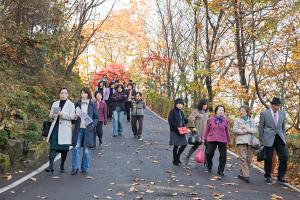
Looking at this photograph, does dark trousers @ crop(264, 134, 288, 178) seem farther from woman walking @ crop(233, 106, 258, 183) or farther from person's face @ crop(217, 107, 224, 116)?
person's face @ crop(217, 107, 224, 116)

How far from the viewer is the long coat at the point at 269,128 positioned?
1029 centimetres

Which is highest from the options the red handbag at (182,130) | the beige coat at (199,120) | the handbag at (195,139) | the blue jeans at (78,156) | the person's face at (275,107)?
the person's face at (275,107)

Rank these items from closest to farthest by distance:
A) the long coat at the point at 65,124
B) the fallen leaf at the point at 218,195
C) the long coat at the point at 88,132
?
the fallen leaf at the point at 218,195
the long coat at the point at 65,124
the long coat at the point at 88,132

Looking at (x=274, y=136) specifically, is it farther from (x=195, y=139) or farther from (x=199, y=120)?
(x=199, y=120)

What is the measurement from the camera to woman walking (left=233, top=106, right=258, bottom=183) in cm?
1021

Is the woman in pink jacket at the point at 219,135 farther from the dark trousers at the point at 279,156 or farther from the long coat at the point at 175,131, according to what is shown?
the dark trousers at the point at 279,156

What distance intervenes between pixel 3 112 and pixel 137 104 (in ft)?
20.1

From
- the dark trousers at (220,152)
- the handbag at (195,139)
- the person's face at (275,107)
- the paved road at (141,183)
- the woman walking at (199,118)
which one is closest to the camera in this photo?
the paved road at (141,183)

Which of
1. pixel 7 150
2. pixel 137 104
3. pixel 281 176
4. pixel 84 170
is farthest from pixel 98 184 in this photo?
pixel 137 104

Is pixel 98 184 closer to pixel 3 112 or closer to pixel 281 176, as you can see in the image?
pixel 3 112

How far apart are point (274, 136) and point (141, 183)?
11.3ft

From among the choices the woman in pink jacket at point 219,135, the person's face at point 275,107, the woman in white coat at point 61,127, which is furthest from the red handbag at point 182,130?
the woman in white coat at point 61,127

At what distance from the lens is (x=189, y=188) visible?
28.8 feet

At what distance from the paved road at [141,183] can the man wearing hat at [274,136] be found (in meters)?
0.48
